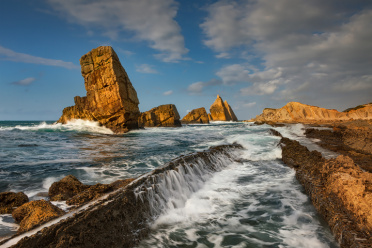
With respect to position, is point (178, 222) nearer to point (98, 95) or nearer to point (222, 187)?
point (222, 187)

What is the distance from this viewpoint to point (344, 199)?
2709 mm

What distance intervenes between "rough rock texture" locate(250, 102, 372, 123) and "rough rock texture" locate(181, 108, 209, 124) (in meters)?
21.8

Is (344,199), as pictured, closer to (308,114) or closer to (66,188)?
(66,188)

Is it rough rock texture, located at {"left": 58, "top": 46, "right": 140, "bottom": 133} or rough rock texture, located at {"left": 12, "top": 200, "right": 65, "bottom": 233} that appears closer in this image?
rough rock texture, located at {"left": 12, "top": 200, "right": 65, "bottom": 233}

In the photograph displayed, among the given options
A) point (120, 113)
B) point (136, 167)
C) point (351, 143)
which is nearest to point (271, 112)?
point (120, 113)

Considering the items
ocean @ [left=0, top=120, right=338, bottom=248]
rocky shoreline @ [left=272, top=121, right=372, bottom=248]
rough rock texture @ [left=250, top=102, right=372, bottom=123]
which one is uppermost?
rough rock texture @ [left=250, top=102, right=372, bottom=123]

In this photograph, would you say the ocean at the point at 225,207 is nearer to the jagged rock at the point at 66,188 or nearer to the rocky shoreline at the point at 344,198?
the rocky shoreline at the point at 344,198

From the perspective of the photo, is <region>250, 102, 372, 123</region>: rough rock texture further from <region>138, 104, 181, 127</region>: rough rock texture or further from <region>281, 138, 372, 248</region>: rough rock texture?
<region>281, 138, 372, 248</region>: rough rock texture

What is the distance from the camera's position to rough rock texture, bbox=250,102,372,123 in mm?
40969

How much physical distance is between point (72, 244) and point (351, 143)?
1263 cm

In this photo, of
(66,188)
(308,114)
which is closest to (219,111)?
(308,114)

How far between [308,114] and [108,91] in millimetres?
54674

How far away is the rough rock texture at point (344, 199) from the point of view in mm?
2186

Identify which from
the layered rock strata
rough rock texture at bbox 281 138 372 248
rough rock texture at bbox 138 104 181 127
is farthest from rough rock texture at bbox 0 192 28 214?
rough rock texture at bbox 138 104 181 127
